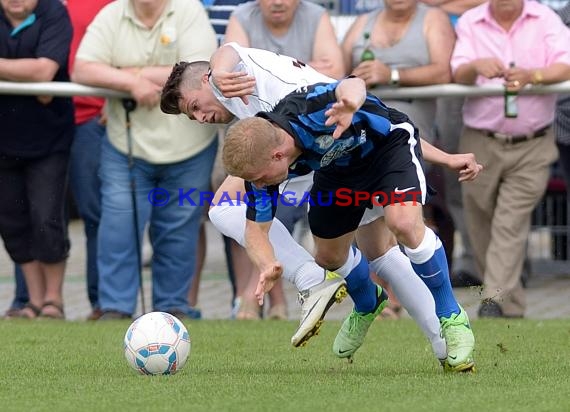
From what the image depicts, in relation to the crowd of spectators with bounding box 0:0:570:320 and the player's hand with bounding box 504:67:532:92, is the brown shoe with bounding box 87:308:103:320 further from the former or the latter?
the player's hand with bounding box 504:67:532:92

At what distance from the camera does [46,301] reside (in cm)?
1076

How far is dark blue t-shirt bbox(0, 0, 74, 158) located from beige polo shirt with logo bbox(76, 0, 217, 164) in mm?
229

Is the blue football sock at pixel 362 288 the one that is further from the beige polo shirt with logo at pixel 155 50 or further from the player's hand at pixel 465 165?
the beige polo shirt with logo at pixel 155 50

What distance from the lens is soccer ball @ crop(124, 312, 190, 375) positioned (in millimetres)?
7051

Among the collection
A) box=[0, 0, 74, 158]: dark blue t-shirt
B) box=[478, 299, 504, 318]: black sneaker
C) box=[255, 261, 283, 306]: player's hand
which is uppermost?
box=[255, 261, 283, 306]: player's hand

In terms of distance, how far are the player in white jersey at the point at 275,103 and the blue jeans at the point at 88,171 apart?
3346 millimetres

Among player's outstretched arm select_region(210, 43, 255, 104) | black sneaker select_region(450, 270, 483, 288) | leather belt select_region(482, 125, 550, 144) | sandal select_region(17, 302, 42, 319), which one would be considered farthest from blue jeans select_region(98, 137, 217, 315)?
player's outstretched arm select_region(210, 43, 255, 104)

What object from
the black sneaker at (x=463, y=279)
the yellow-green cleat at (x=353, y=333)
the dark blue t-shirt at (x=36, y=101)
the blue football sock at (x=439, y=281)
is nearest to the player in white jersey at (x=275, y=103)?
the yellow-green cleat at (x=353, y=333)

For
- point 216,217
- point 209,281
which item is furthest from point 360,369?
point 209,281

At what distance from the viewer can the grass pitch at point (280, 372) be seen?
6098 mm

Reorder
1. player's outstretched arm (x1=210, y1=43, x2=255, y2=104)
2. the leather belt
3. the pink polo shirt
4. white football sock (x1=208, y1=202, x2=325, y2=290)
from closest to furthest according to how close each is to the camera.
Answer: player's outstretched arm (x1=210, y1=43, x2=255, y2=104), white football sock (x1=208, y1=202, x2=325, y2=290), the pink polo shirt, the leather belt

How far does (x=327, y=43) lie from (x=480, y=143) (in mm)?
1366

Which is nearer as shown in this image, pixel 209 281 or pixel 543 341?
pixel 543 341

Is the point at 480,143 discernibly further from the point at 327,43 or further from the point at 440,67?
the point at 327,43
